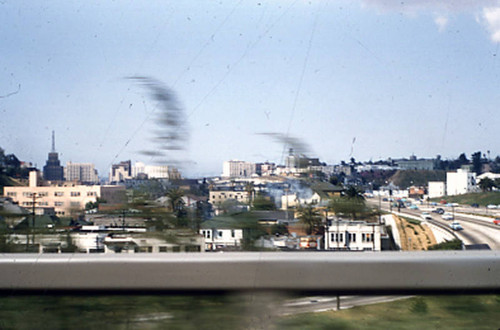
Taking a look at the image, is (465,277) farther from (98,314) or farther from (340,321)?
(98,314)

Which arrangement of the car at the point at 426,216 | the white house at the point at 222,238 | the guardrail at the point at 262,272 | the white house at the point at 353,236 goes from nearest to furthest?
the guardrail at the point at 262,272 → the white house at the point at 353,236 → the white house at the point at 222,238 → the car at the point at 426,216

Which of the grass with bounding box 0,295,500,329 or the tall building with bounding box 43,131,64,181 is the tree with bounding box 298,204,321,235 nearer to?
the grass with bounding box 0,295,500,329

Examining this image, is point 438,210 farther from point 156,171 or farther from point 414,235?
point 156,171

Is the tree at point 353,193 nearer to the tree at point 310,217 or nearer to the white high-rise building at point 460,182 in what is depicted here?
the tree at point 310,217

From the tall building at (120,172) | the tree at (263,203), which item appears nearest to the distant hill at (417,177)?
the tree at (263,203)

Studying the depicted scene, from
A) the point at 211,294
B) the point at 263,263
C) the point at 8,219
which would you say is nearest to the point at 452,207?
the point at 263,263

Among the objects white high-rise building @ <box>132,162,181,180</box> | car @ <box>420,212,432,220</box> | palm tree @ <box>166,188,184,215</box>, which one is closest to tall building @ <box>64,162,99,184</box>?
white high-rise building @ <box>132,162,181,180</box>
